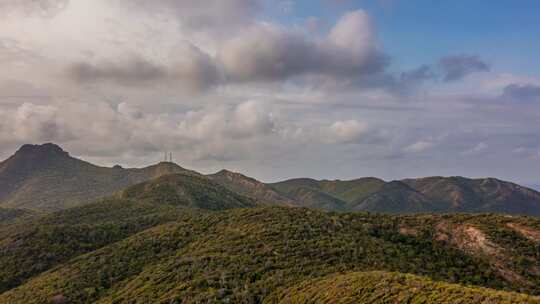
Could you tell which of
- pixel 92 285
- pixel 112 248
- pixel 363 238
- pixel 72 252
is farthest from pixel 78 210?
pixel 363 238

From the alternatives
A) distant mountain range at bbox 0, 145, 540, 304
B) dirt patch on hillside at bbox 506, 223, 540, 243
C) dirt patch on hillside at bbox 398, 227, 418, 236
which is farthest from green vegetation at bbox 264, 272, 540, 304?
dirt patch on hillside at bbox 506, 223, 540, 243

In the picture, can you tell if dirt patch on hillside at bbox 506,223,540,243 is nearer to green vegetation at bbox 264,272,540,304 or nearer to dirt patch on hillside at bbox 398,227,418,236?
dirt patch on hillside at bbox 398,227,418,236

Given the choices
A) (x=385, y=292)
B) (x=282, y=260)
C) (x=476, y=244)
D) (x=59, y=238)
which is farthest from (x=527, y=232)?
(x=59, y=238)

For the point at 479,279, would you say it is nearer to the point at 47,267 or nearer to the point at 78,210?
the point at 47,267

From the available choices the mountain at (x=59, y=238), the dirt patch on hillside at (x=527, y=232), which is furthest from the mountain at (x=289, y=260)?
the mountain at (x=59, y=238)

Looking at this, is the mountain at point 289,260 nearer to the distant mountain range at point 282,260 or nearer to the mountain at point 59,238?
the distant mountain range at point 282,260

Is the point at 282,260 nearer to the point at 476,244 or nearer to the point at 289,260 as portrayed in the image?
the point at 289,260
